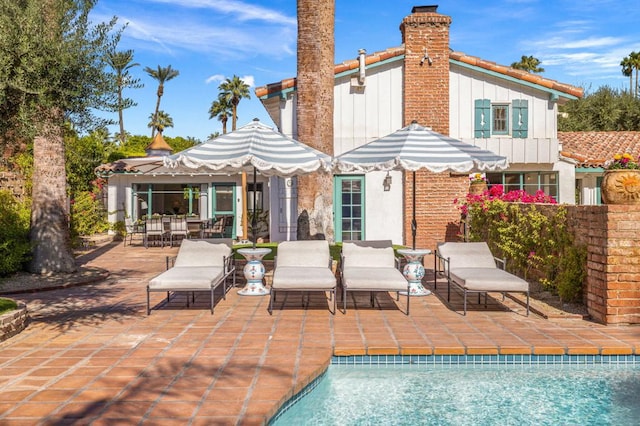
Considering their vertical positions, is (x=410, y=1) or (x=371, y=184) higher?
(x=410, y=1)

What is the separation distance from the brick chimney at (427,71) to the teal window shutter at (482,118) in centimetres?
97

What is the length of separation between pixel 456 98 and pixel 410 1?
11.3 ft

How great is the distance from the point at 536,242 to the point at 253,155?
4.92m

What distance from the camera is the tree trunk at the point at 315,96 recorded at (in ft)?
38.9

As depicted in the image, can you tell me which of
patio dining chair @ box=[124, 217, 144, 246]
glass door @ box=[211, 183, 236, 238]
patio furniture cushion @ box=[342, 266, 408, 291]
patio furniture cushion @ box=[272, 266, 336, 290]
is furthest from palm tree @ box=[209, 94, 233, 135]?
→ patio furniture cushion @ box=[342, 266, 408, 291]

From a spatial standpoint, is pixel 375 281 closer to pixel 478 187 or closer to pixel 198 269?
pixel 198 269

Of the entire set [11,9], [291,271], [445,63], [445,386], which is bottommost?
[445,386]

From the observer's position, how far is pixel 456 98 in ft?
54.2

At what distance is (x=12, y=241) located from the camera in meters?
11.0

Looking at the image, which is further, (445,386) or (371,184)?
(371,184)

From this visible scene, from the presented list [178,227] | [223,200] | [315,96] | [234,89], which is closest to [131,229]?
[178,227]

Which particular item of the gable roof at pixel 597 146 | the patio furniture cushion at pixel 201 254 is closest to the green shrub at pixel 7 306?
the patio furniture cushion at pixel 201 254

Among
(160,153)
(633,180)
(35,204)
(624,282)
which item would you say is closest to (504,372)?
(624,282)

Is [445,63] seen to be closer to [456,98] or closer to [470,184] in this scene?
[456,98]
